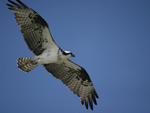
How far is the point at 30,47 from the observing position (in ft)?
28.7

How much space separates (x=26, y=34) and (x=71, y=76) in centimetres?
Answer: 264

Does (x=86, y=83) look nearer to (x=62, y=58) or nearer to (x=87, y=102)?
(x=87, y=102)

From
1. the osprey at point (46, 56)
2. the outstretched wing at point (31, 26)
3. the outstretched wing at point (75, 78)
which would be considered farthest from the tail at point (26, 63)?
the outstretched wing at point (75, 78)

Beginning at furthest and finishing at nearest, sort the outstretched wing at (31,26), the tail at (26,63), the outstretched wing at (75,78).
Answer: the outstretched wing at (75,78) → the tail at (26,63) → the outstretched wing at (31,26)

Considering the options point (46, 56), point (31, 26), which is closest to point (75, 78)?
point (46, 56)

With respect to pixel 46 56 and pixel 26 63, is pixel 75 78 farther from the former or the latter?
pixel 26 63

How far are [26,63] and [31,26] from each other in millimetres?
1414

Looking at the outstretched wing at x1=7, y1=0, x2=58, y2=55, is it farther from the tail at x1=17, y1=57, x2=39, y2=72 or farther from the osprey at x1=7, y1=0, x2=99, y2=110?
the tail at x1=17, y1=57, x2=39, y2=72

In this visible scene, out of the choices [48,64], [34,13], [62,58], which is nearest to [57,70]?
[48,64]

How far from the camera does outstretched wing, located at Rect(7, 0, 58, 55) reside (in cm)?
830

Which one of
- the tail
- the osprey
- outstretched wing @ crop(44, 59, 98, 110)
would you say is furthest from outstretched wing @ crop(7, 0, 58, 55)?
outstretched wing @ crop(44, 59, 98, 110)

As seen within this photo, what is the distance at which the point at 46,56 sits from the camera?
29.0 ft

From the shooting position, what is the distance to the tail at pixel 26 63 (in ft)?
28.6

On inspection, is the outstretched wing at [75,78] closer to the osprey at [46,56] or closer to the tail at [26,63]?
the osprey at [46,56]
